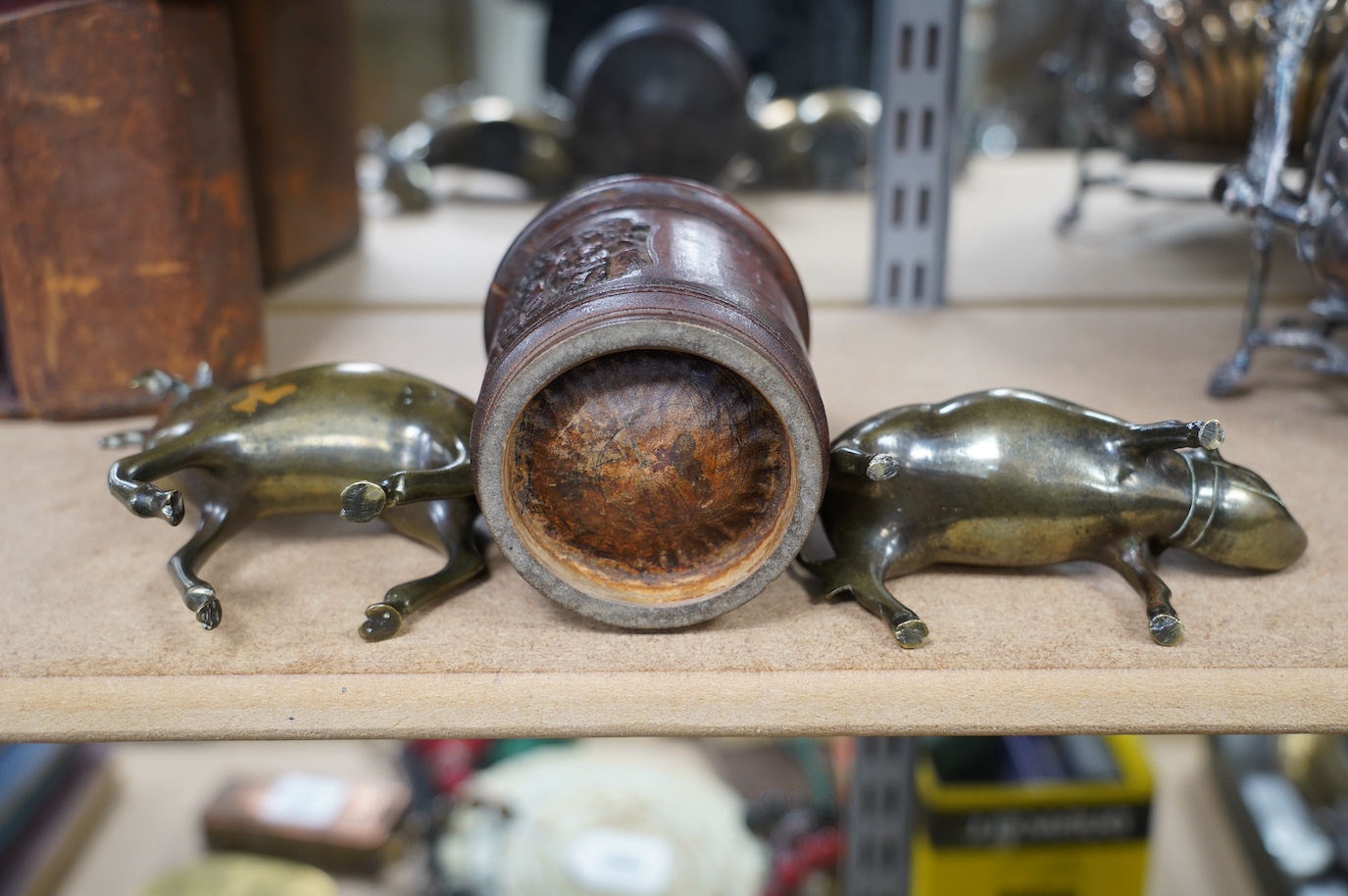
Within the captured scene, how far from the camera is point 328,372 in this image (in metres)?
0.74

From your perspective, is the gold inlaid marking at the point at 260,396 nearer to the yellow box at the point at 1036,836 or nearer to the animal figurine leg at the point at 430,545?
the animal figurine leg at the point at 430,545

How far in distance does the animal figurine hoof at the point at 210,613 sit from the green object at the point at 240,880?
710 mm

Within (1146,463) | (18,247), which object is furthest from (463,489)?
(18,247)

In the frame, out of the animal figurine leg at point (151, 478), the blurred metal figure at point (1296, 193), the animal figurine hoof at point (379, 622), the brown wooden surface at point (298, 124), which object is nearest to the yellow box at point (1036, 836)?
the blurred metal figure at point (1296, 193)

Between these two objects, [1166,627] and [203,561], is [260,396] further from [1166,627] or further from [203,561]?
[1166,627]

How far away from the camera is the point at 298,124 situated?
58.0 inches

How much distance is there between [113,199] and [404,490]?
19.5 inches

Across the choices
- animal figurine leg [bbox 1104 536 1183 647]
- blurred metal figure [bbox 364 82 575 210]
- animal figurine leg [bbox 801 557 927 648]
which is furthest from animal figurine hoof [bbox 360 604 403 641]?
blurred metal figure [bbox 364 82 575 210]

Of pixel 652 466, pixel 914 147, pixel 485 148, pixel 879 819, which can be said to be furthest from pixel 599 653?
pixel 485 148

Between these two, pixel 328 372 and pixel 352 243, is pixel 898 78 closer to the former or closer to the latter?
pixel 328 372

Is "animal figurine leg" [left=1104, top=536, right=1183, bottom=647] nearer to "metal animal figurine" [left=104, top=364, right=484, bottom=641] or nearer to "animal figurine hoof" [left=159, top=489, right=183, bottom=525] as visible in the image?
"metal animal figurine" [left=104, top=364, right=484, bottom=641]

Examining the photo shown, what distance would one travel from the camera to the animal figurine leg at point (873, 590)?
0.61 meters

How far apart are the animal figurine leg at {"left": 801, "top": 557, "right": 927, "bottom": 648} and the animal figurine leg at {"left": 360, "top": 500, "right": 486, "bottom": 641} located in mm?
206

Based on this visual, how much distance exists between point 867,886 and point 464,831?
45cm
